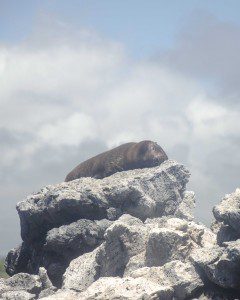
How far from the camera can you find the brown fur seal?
96.8 ft

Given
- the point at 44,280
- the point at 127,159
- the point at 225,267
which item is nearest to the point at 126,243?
the point at 44,280

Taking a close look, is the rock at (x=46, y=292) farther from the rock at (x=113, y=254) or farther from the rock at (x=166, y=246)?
the rock at (x=166, y=246)

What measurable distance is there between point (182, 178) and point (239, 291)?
1259 cm

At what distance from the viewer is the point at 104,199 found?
25062 millimetres

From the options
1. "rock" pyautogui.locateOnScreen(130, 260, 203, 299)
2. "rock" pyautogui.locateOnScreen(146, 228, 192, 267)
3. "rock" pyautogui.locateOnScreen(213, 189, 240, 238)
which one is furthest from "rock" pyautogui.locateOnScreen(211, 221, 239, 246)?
"rock" pyautogui.locateOnScreen(130, 260, 203, 299)

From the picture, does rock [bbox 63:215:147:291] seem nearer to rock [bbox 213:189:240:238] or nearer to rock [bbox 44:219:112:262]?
rock [bbox 44:219:112:262]

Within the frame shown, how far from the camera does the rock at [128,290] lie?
15078 millimetres

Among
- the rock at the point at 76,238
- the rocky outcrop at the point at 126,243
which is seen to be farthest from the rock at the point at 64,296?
the rock at the point at 76,238

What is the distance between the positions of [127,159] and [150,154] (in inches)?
63.1

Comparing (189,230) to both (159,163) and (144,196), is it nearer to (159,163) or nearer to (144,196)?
(144,196)

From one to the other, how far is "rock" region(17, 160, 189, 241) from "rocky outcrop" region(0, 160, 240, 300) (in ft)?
0.18

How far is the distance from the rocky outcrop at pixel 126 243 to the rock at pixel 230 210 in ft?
0.14

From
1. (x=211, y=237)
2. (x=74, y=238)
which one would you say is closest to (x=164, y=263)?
(x=211, y=237)

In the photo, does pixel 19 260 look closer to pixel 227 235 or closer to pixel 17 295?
pixel 17 295
